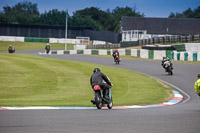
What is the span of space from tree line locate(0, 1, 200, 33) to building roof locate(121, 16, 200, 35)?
12.5 m

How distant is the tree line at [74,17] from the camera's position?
392ft

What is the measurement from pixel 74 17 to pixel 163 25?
34.5m

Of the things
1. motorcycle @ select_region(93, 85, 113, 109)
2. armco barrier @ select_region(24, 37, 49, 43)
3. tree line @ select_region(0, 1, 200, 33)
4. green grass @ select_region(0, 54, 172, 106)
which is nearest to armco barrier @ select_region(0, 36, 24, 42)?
armco barrier @ select_region(24, 37, 49, 43)

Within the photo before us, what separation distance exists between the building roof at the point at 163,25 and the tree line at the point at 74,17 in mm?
12463

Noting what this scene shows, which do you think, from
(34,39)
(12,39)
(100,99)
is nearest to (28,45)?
(34,39)

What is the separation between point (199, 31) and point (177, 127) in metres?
83.5

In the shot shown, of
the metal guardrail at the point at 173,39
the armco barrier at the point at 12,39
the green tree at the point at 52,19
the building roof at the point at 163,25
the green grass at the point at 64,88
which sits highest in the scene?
the green tree at the point at 52,19

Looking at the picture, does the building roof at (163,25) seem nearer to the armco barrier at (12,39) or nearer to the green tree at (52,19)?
the armco barrier at (12,39)

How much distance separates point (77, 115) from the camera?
34.1ft

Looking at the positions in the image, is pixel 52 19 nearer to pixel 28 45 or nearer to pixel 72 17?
pixel 72 17

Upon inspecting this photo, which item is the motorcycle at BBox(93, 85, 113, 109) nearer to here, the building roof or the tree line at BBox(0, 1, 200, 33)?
the building roof

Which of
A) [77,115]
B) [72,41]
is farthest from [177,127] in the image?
[72,41]

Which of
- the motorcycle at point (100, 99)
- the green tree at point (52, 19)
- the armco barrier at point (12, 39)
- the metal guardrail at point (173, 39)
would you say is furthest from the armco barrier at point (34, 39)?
the motorcycle at point (100, 99)

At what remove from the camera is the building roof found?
298 feet
